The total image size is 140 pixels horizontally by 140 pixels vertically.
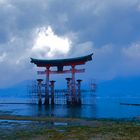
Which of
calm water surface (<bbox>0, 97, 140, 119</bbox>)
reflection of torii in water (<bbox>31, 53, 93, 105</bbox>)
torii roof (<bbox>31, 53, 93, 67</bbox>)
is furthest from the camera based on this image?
reflection of torii in water (<bbox>31, 53, 93, 105</bbox>)

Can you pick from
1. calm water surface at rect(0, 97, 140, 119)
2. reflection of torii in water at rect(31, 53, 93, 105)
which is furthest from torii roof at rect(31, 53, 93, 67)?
calm water surface at rect(0, 97, 140, 119)

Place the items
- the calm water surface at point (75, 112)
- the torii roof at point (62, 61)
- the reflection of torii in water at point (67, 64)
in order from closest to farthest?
the calm water surface at point (75, 112) → the torii roof at point (62, 61) → the reflection of torii in water at point (67, 64)

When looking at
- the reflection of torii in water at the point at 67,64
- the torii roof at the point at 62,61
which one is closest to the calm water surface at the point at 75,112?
the reflection of torii in water at the point at 67,64

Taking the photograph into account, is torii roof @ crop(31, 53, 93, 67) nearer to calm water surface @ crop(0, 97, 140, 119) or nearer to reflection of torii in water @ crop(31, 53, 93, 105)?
reflection of torii in water @ crop(31, 53, 93, 105)

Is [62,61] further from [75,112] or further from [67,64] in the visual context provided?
[75,112]

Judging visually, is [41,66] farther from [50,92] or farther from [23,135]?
[23,135]

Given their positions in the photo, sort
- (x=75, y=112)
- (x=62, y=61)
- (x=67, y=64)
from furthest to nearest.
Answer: (x=62, y=61) → (x=67, y=64) → (x=75, y=112)

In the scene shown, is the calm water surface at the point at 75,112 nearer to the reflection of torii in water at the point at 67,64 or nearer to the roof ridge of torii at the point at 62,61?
the reflection of torii in water at the point at 67,64

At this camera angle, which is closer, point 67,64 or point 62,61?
point 67,64

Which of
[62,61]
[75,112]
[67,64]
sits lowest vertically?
[75,112]

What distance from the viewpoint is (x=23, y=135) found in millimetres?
26203

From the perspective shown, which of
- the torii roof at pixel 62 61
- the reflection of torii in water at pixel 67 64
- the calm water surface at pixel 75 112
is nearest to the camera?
the calm water surface at pixel 75 112

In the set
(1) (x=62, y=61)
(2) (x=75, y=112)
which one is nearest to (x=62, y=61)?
(1) (x=62, y=61)

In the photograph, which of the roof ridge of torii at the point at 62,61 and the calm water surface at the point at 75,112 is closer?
the calm water surface at the point at 75,112
